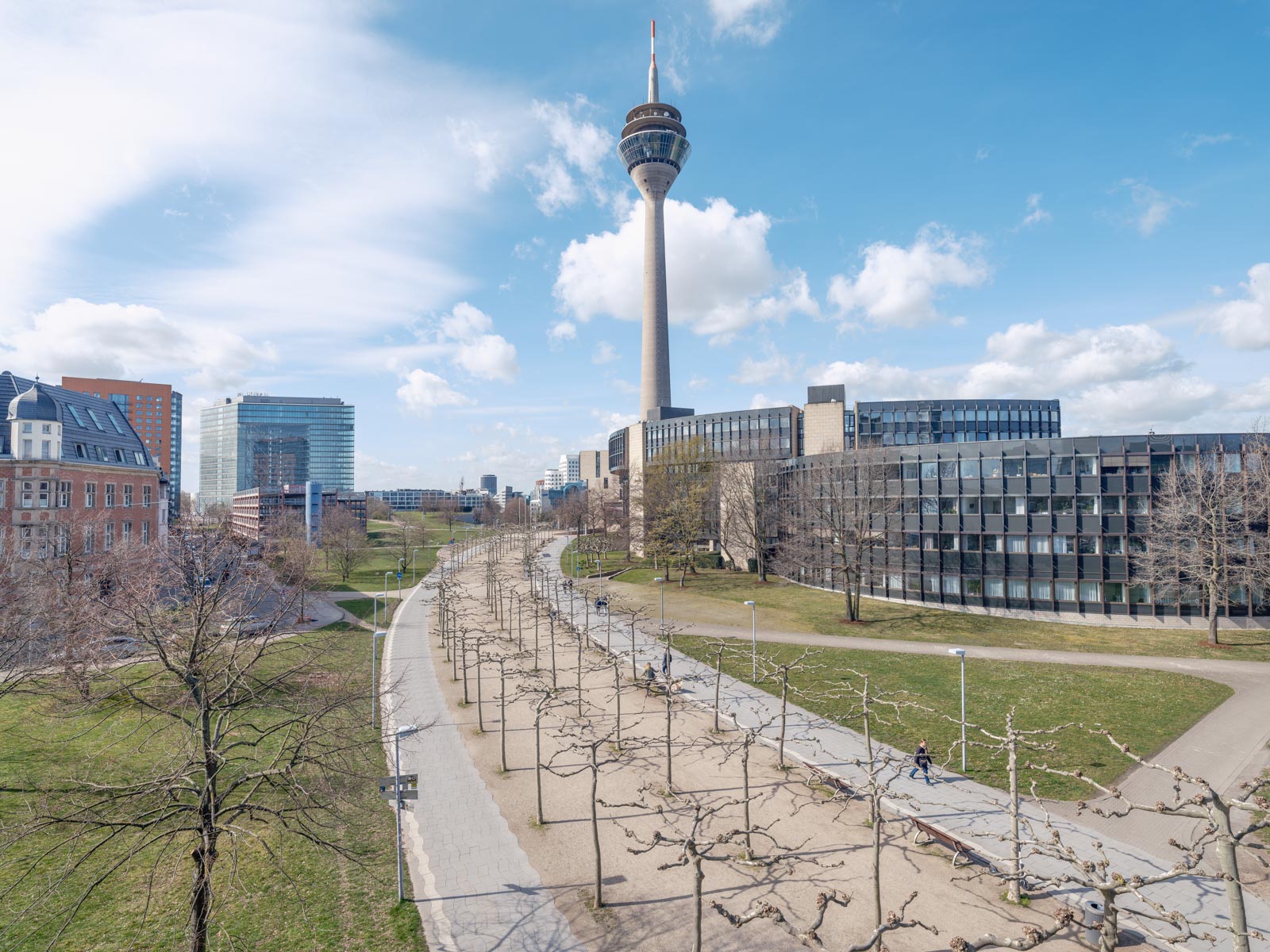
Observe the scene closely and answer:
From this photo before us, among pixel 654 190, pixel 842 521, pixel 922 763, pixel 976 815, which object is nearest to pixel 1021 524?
pixel 842 521

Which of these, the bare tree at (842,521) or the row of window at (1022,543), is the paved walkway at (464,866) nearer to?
the bare tree at (842,521)

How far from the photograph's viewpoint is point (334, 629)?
139 feet

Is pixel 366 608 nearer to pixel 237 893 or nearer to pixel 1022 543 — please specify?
pixel 237 893

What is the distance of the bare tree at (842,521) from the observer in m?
44.2

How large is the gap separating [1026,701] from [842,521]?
20172mm

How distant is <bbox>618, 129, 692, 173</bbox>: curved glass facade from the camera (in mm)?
116500

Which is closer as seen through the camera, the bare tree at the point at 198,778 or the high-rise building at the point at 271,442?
the bare tree at the point at 198,778

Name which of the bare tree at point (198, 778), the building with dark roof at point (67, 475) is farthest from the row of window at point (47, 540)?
the bare tree at point (198, 778)

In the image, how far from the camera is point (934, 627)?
41344mm

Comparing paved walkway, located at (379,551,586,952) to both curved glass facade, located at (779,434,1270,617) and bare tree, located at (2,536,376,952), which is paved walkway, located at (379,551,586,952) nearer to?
bare tree, located at (2,536,376,952)

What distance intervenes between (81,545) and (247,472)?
17842 centimetres

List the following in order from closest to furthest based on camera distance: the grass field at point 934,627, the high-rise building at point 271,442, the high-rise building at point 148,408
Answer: the grass field at point 934,627 → the high-rise building at point 148,408 → the high-rise building at point 271,442

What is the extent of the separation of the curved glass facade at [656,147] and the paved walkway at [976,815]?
370 ft

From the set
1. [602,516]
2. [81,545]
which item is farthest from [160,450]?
[81,545]
